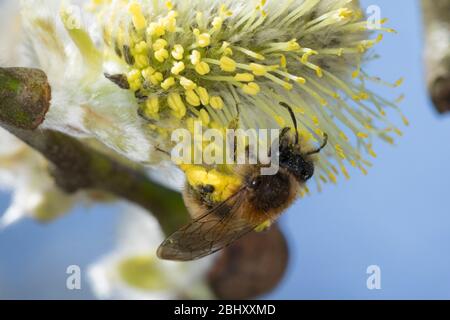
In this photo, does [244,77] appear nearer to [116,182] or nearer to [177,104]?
[177,104]

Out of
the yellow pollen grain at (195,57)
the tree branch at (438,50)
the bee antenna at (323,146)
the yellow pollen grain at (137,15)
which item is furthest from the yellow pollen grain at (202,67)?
the tree branch at (438,50)

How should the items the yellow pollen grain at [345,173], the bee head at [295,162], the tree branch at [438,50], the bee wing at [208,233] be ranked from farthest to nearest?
the tree branch at [438,50], the yellow pollen grain at [345,173], the bee head at [295,162], the bee wing at [208,233]

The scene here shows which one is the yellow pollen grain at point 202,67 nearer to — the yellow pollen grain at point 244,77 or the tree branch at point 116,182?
the yellow pollen grain at point 244,77

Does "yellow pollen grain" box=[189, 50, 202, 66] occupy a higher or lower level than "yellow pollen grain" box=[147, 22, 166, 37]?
lower

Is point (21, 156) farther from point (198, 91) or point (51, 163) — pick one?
point (198, 91)

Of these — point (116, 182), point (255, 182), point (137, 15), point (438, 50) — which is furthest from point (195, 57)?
point (438, 50)

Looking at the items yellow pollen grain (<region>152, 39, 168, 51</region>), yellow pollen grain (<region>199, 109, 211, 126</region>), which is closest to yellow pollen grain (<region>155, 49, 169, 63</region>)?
yellow pollen grain (<region>152, 39, 168, 51</region>)

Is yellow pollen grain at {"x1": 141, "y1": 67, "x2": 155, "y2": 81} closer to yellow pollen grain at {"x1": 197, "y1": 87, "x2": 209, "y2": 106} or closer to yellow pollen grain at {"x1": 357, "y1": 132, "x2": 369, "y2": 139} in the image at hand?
yellow pollen grain at {"x1": 197, "y1": 87, "x2": 209, "y2": 106}
